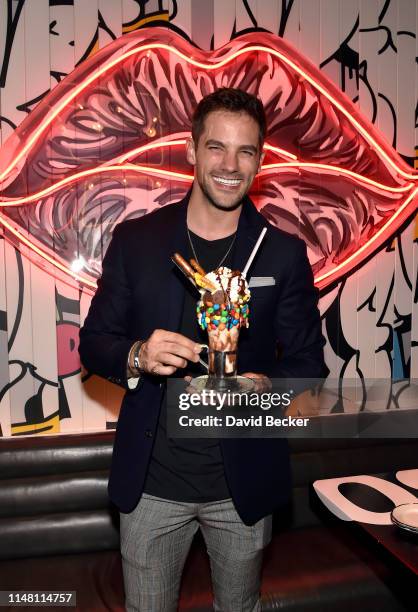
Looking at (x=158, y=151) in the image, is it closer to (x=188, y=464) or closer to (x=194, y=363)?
(x=194, y=363)

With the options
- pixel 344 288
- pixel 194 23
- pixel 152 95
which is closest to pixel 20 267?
pixel 152 95

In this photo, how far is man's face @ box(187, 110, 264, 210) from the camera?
1.51m

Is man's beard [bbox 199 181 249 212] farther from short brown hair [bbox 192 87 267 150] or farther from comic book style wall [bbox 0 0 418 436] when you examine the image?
comic book style wall [bbox 0 0 418 436]

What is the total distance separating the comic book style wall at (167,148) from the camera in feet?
8.14

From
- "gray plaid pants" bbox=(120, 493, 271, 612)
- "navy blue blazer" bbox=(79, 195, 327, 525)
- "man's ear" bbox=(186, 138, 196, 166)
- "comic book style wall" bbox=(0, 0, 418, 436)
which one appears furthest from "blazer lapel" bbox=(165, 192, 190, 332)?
"comic book style wall" bbox=(0, 0, 418, 436)

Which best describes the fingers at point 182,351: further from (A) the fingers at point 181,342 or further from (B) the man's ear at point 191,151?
(B) the man's ear at point 191,151

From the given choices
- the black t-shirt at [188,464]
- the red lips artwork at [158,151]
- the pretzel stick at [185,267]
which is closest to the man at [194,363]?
the black t-shirt at [188,464]

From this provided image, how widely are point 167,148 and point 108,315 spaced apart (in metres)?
1.30

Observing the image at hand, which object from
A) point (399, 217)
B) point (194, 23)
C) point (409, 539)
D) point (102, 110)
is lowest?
point (409, 539)

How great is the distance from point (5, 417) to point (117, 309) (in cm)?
130

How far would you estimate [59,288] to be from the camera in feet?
8.41

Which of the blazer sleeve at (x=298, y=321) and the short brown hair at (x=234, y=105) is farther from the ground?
the short brown hair at (x=234, y=105)

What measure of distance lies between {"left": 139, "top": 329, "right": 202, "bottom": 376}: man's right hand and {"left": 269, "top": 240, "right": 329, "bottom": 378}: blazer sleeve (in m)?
0.39

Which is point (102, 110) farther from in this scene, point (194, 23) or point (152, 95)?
point (194, 23)
